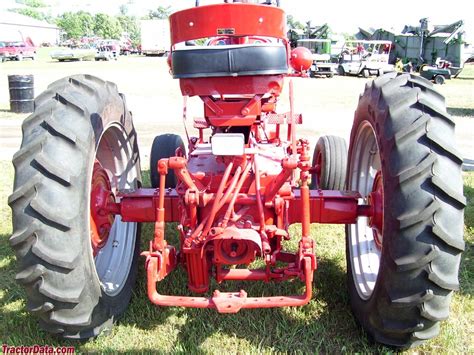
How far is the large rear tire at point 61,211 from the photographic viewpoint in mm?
2473

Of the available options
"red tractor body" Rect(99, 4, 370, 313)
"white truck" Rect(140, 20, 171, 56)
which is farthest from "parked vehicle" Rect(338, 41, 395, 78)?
"white truck" Rect(140, 20, 171, 56)

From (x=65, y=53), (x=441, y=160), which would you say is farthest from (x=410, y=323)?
(x=65, y=53)

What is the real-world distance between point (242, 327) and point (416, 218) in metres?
1.36

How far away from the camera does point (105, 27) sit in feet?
355

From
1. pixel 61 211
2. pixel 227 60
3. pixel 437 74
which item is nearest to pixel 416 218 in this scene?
pixel 227 60

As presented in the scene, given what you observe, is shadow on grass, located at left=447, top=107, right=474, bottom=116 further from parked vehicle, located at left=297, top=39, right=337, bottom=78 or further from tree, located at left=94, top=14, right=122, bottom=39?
tree, located at left=94, top=14, right=122, bottom=39

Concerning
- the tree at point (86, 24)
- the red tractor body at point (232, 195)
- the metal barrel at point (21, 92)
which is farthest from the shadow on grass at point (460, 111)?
the tree at point (86, 24)

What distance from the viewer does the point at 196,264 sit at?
2.94 meters

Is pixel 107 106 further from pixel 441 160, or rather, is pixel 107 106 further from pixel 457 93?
pixel 457 93

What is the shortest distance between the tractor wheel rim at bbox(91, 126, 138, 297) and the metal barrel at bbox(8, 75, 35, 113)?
31.7 ft

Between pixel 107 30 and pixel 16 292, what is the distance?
113m

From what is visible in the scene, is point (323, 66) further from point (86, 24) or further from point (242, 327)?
point (86, 24)

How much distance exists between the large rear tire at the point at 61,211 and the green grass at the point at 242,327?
235 millimetres

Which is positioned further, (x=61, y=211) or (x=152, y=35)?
(x=152, y=35)
